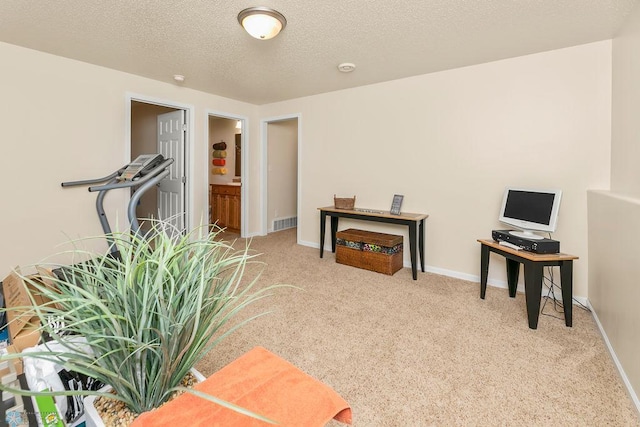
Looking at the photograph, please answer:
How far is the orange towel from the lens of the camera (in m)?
0.80

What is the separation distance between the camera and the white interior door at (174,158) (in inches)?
165

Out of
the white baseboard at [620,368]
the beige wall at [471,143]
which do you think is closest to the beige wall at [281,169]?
the beige wall at [471,143]

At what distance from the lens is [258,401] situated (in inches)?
35.3

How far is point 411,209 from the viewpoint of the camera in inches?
142

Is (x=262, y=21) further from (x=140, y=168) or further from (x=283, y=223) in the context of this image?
(x=283, y=223)

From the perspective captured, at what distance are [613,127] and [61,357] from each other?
3625 mm

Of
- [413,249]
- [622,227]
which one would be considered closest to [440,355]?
[622,227]

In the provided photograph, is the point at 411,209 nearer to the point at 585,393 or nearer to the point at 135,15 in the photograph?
the point at 585,393

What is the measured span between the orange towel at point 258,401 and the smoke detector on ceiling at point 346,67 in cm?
290

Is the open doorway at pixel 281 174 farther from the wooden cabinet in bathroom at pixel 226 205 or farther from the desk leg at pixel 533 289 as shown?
the desk leg at pixel 533 289

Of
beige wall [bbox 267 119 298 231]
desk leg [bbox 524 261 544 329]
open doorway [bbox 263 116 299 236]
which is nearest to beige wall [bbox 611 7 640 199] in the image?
desk leg [bbox 524 261 544 329]

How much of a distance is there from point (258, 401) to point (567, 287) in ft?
7.81

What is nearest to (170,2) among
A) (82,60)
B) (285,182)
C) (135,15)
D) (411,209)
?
(135,15)

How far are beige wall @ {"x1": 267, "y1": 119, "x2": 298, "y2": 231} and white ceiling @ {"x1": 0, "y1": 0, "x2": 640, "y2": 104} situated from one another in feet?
6.52
